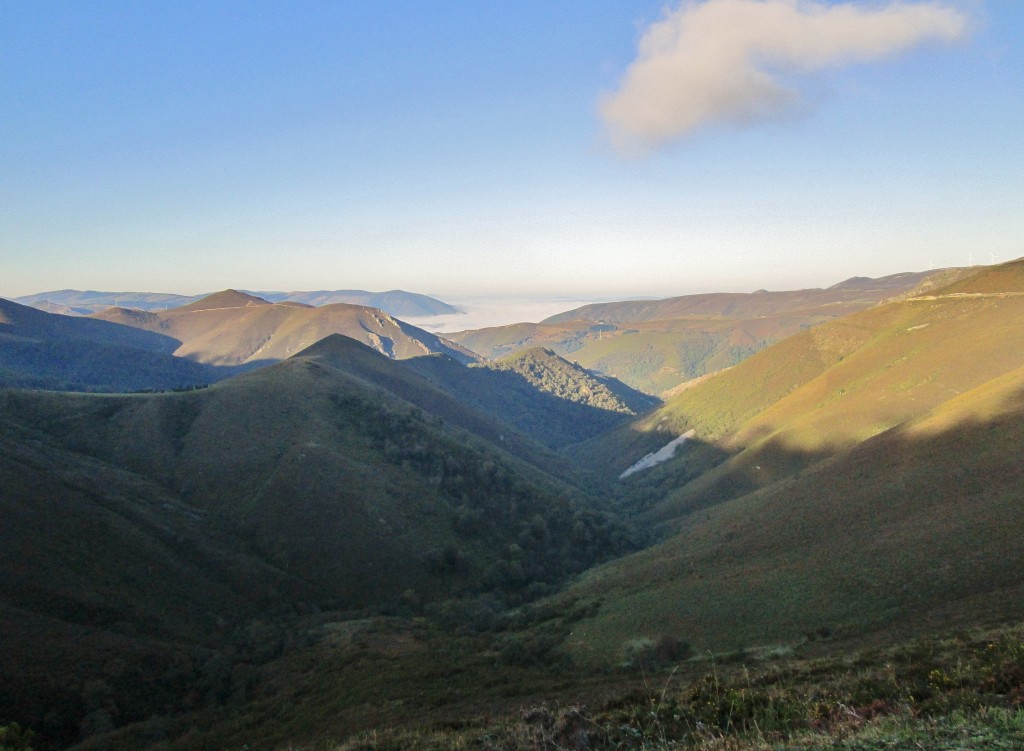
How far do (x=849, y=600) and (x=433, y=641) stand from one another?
3044cm

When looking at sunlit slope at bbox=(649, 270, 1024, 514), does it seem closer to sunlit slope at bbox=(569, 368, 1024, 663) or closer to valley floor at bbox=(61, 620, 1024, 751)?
sunlit slope at bbox=(569, 368, 1024, 663)

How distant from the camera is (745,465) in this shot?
9525cm

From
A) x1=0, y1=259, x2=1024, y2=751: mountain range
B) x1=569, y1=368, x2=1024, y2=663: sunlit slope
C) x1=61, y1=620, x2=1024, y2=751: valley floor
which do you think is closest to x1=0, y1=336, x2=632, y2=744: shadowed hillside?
x1=0, y1=259, x2=1024, y2=751: mountain range

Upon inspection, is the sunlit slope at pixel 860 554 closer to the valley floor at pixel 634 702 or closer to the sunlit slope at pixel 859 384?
the valley floor at pixel 634 702

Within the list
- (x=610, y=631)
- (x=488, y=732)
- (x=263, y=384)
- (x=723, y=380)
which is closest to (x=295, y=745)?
(x=488, y=732)

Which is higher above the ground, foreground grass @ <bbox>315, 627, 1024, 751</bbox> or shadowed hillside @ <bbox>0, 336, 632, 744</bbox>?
foreground grass @ <bbox>315, 627, 1024, 751</bbox>

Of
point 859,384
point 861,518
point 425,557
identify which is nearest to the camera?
point 861,518

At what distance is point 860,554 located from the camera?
40688 mm

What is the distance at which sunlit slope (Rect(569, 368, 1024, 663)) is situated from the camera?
32.4 meters

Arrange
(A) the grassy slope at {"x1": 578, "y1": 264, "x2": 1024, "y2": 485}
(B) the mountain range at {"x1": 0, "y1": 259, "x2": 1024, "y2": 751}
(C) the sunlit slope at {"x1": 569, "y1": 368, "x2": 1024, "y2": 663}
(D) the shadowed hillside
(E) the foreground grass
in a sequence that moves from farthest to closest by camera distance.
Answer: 1. (A) the grassy slope at {"x1": 578, "y1": 264, "x2": 1024, "y2": 485}
2. (D) the shadowed hillside
3. (C) the sunlit slope at {"x1": 569, "y1": 368, "x2": 1024, "y2": 663}
4. (B) the mountain range at {"x1": 0, "y1": 259, "x2": 1024, "y2": 751}
5. (E) the foreground grass

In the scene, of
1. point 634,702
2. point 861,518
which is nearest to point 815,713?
point 634,702

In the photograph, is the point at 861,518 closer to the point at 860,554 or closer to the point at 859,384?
the point at 860,554

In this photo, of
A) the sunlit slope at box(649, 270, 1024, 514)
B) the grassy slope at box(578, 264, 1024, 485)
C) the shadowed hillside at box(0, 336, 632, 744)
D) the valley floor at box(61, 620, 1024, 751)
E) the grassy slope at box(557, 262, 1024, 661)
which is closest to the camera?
the valley floor at box(61, 620, 1024, 751)

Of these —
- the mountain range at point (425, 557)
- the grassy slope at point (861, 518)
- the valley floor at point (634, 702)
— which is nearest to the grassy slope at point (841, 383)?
the grassy slope at point (861, 518)
